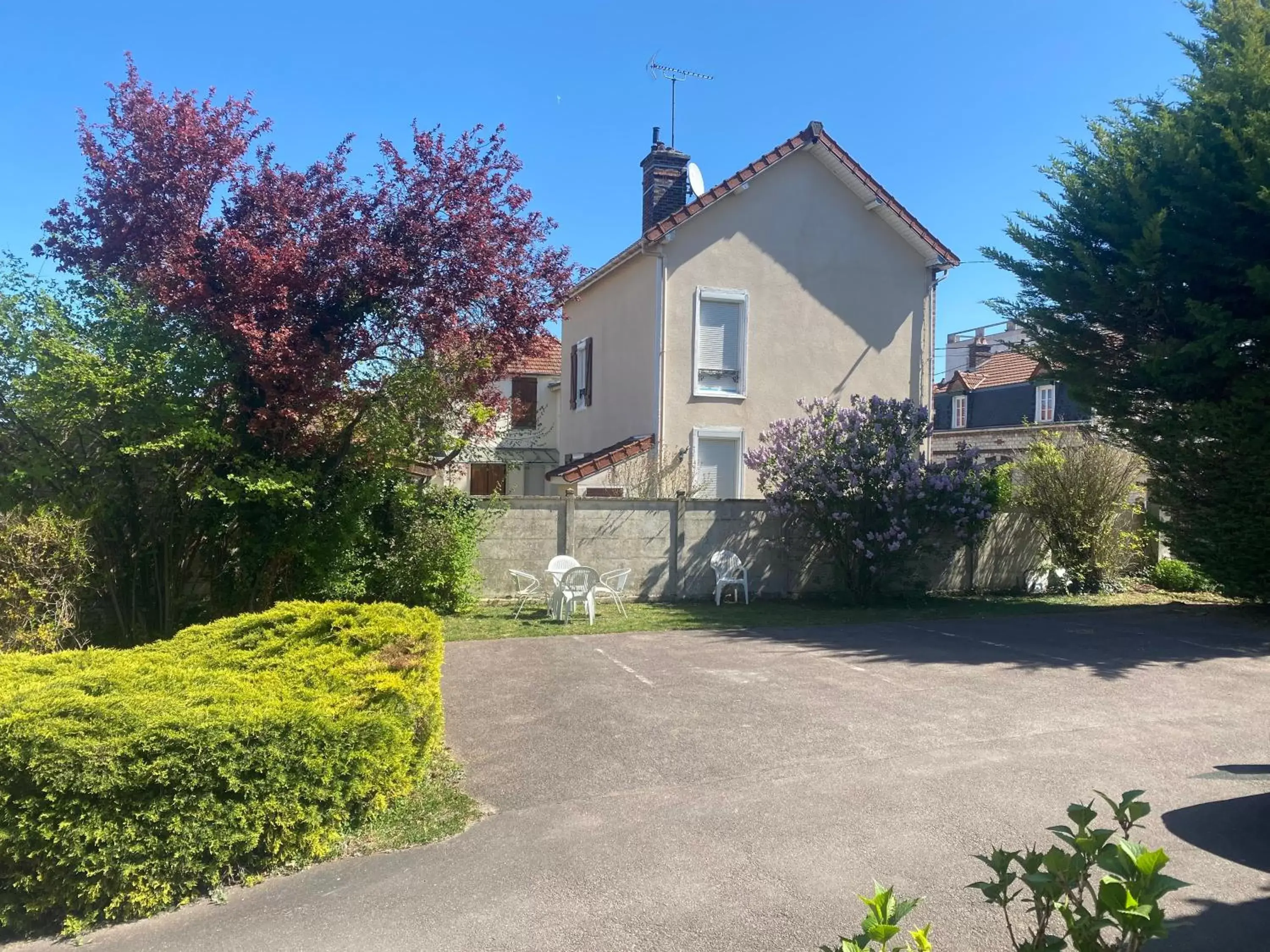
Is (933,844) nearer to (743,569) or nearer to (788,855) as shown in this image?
(788,855)

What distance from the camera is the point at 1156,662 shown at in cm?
932

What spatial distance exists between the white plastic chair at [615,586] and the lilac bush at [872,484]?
288cm

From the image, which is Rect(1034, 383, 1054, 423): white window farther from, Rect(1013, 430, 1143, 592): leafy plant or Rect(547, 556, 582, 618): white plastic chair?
Rect(547, 556, 582, 618): white plastic chair

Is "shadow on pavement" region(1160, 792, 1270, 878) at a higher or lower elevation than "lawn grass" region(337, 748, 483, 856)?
higher

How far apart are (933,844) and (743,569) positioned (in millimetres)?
9767

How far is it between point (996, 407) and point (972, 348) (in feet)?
25.4

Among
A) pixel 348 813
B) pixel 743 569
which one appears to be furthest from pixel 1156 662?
pixel 348 813

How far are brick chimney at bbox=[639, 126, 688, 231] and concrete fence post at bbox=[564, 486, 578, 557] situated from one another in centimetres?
896

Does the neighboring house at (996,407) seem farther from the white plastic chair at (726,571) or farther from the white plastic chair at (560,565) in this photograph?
the white plastic chair at (560,565)

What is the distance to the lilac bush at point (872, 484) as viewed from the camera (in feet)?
43.3

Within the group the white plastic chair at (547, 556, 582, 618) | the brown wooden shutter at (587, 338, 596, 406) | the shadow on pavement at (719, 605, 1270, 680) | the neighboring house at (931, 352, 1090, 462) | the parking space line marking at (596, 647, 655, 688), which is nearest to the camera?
the parking space line marking at (596, 647, 655, 688)

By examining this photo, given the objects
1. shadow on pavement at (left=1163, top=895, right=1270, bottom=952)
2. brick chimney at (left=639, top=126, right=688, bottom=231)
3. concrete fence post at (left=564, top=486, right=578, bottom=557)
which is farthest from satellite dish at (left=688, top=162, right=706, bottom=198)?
shadow on pavement at (left=1163, top=895, right=1270, bottom=952)

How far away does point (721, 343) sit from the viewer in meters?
17.8

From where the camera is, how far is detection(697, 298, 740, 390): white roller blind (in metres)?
17.7
